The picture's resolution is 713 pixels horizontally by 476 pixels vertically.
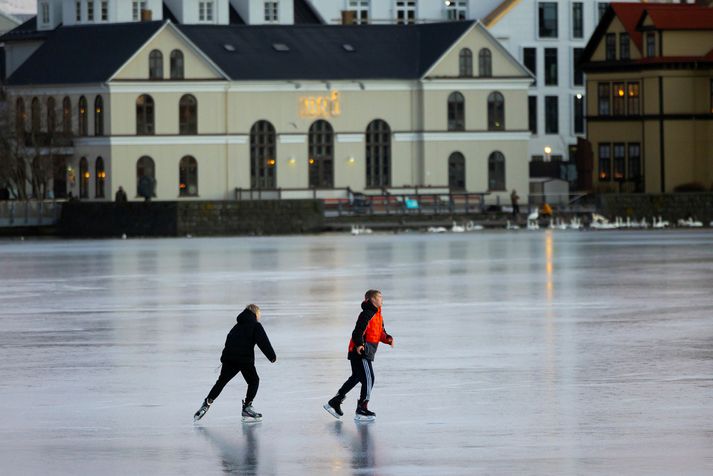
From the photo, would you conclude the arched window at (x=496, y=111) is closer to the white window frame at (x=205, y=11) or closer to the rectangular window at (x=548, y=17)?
the white window frame at (x=205, y=11)

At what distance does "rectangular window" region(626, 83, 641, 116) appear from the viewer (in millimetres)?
104125

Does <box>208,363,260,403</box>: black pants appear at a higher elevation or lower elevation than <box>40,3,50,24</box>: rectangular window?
lower

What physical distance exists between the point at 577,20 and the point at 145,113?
35684mm

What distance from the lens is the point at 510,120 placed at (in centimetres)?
11362

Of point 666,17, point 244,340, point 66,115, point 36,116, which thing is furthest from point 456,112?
point 244,340

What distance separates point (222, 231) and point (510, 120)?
27.3 metres

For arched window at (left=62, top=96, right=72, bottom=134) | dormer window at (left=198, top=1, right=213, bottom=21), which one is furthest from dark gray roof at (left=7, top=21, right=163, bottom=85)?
dormer window at (left=198, top=1, right=213, bottom=21)

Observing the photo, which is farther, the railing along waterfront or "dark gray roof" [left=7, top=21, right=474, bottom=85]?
"dark gray roof" [left=7, top=21, right=474, bottom=85]

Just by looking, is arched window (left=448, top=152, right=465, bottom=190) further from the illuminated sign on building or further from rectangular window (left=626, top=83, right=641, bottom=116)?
rectangular window (left=626, top=83, right=641, bottom=116)

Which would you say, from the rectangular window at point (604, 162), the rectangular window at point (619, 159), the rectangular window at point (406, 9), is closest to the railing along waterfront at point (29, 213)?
the rectangular window at point (604, 162)

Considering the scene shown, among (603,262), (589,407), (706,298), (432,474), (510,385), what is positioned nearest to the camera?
(432,474)

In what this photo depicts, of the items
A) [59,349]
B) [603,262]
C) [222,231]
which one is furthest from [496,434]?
[222,231]

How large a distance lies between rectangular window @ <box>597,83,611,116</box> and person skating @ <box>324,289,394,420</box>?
8474 cm

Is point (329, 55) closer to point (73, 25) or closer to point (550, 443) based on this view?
point (73, 25)
